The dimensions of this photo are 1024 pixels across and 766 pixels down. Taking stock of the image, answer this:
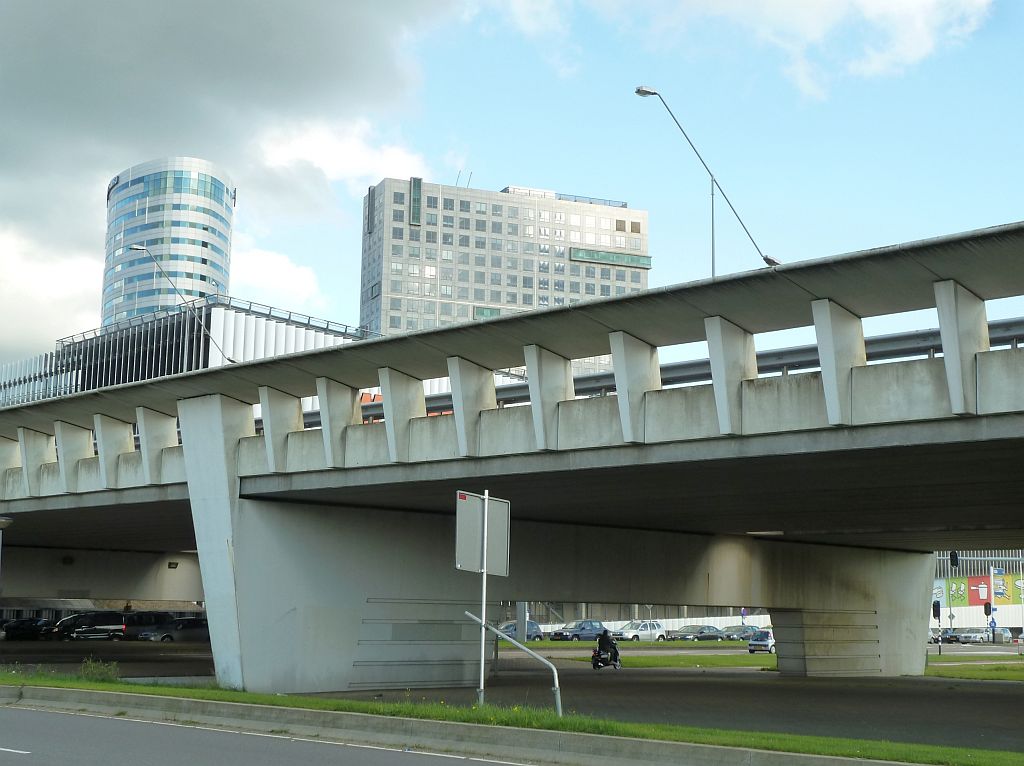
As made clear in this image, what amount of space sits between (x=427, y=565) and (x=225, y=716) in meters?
9.97

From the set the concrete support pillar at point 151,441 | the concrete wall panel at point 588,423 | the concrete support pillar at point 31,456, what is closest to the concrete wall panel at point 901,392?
the concrete wall panel at point 588,423

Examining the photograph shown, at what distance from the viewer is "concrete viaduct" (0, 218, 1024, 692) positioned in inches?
659

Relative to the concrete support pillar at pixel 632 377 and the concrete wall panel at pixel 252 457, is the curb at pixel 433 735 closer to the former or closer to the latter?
the concrete support pillar at pixel 632 377

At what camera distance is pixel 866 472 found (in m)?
20.0

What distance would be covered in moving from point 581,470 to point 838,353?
508 centimetres

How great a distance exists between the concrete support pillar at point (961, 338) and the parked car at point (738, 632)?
71.9 metres

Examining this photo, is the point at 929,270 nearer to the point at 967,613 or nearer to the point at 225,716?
Result: the point at 225,716

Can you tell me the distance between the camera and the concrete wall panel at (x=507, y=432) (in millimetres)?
20781

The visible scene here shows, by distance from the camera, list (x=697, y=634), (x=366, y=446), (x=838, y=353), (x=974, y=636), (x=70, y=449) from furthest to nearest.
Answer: (x=697, y=634), (x=974, y=636), (x=70, y=449), (x=366, y=446), (x=838, y=353)

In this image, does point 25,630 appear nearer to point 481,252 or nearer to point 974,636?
point 974,636

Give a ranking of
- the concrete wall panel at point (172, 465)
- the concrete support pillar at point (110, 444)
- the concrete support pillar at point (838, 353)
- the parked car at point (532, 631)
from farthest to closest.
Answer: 1. the parked car at point (532, 631)
2. the concrete support pillar at point (110, 444)
3. the concrete wall panel at point (172, 465)
4. the concrete support pillar at point (838, 353)

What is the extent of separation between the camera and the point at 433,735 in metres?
15.1

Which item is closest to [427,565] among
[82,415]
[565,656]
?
[82,415]

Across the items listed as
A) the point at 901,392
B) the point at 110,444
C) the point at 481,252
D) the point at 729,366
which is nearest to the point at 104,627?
→ the point at 110,444
